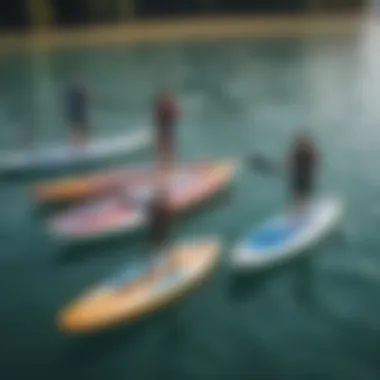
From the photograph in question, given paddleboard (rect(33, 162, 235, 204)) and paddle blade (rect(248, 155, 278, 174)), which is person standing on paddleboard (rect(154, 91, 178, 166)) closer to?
paddleboard (rect(33, 162, 235, 204))

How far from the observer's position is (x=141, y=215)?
7.07ft

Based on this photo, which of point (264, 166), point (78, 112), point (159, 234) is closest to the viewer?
point (159, 234)

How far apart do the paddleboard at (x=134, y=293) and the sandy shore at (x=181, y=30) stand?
777mm

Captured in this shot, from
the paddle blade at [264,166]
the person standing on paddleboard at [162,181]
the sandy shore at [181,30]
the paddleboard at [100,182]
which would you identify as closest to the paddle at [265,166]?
the paddle blade at [264,166]

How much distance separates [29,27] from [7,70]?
41 cm

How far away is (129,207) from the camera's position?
7.29 ft

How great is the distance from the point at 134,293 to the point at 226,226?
446mm

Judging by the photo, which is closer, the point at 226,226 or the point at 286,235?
the point at 286,235

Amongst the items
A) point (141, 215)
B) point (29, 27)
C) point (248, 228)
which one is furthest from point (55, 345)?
point (29, 27)

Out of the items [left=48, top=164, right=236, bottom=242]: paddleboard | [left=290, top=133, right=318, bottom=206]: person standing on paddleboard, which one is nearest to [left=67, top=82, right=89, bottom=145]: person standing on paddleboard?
[left=48, top=164, right=236, bottom=242]: paddleboard

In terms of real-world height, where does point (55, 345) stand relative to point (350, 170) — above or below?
below

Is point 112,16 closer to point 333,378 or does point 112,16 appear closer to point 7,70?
point 7,70

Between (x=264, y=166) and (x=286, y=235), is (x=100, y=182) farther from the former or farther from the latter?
(x=286, y=235)

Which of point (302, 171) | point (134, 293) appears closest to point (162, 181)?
point (302, 171)
